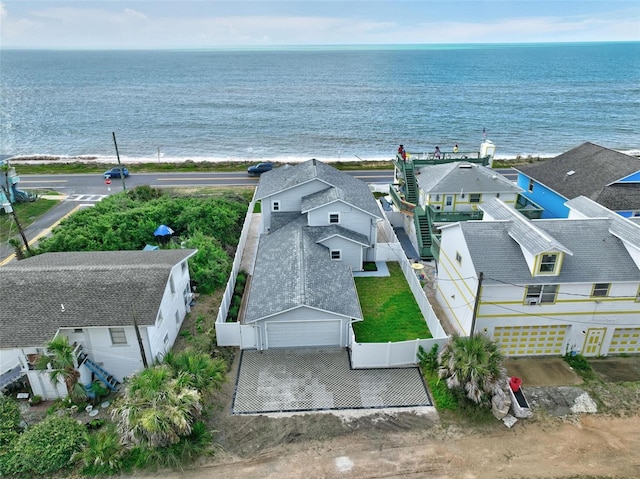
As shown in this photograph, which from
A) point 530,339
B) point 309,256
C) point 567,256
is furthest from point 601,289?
point 309,256

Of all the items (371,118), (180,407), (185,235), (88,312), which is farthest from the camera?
(371,118)

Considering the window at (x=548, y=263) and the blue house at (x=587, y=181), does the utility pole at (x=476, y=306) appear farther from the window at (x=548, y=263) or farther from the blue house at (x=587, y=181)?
the blue house at (x=587, y=181)

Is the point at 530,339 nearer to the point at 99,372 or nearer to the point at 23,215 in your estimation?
the point at 99,372

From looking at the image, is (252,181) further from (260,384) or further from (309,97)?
(309,97)

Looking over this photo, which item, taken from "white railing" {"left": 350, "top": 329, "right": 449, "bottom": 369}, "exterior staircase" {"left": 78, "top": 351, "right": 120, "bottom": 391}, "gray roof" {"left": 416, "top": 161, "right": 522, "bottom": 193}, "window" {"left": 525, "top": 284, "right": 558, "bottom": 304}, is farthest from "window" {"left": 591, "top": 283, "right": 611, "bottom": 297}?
"exterior staircase" {"left": 78, "top": 351, "right": 120, "bottom": 391}

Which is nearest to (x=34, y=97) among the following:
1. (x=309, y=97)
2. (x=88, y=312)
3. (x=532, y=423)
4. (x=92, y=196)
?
(x=309, y=97)

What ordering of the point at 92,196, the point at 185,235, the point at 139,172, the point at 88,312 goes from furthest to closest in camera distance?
the point at 139,172
the point at 92,196
the point at 185,235
the point at 88,312

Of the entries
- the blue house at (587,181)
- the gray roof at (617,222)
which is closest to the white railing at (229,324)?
the gray roof at (617,222)
